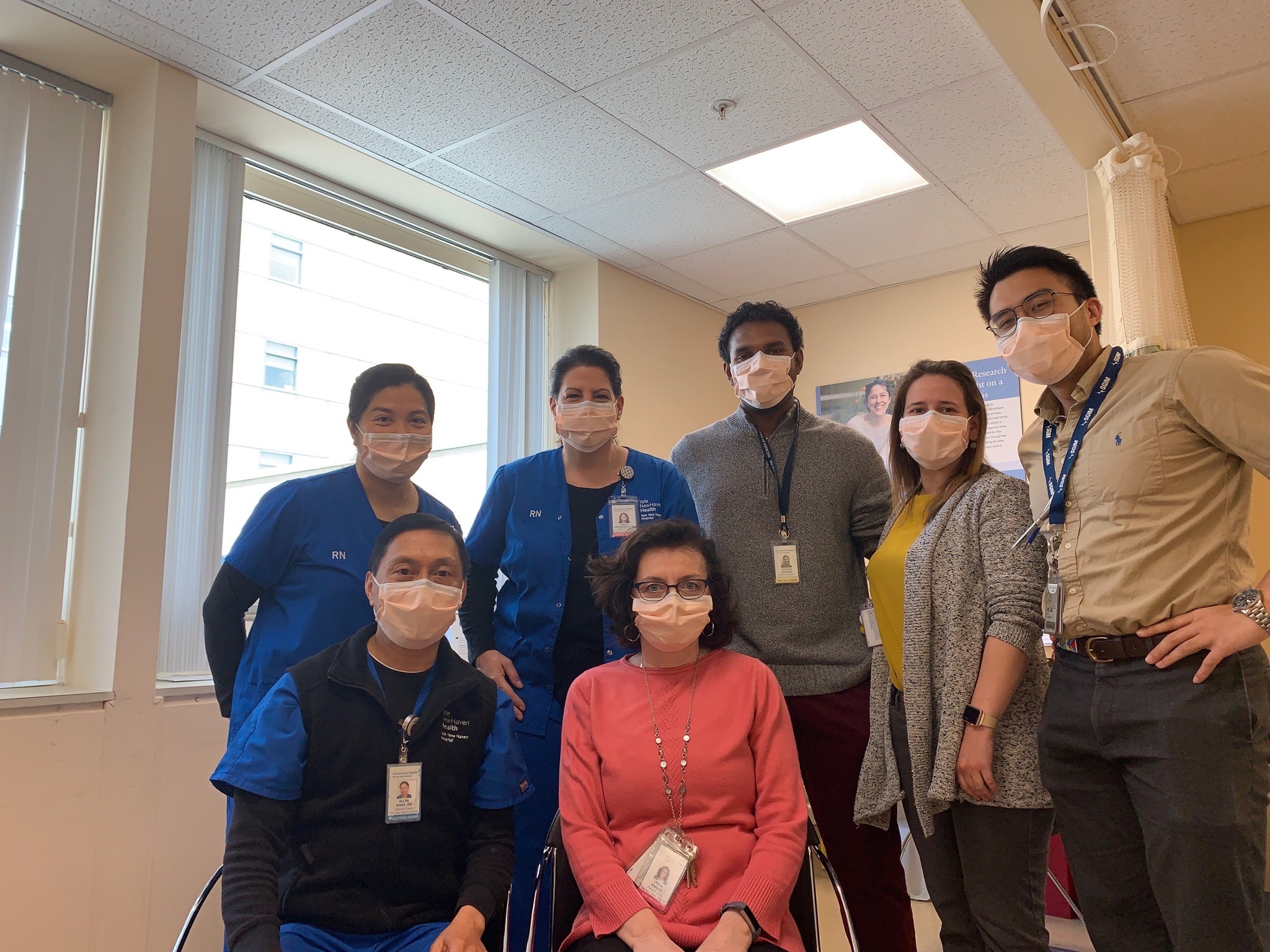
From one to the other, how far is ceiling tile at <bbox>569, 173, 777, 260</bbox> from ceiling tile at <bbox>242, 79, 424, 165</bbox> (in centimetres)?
87

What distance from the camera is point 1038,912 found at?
164 centimetres

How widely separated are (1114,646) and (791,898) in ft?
2.48

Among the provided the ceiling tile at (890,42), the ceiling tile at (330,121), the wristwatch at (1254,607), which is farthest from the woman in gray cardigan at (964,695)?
the ceiling tile at (330,121)

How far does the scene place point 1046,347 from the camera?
1740 millimetres

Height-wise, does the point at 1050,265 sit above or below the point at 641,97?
below

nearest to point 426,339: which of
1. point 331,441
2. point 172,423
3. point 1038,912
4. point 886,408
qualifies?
point 331,441

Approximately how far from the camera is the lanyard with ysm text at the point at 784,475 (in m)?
2.12

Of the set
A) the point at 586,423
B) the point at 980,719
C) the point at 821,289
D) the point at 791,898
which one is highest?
the point at 821,289

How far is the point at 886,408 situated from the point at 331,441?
3.03 metres

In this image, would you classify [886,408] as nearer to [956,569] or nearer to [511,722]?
[956,569]

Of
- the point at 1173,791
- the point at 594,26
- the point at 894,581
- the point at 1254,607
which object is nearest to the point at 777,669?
the point at 894,581

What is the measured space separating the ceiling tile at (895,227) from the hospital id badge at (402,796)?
326 cm

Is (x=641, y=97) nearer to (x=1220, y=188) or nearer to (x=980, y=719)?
(x=980, y=719)

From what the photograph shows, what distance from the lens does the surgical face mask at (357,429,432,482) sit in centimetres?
206
